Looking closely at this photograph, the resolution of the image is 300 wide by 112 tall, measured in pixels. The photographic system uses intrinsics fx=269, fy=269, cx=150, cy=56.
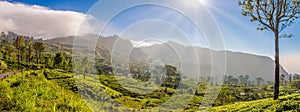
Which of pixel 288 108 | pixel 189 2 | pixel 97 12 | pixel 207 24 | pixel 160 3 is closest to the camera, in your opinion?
pixel 97 12

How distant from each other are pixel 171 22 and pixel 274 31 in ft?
39.0

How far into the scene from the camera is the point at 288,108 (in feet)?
47.2

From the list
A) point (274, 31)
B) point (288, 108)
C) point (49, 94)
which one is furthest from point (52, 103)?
point (274, 31)

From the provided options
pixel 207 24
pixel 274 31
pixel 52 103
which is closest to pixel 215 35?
pixel 207 24

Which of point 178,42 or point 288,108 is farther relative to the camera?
point 288,108

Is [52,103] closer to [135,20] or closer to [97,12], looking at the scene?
[97,12]

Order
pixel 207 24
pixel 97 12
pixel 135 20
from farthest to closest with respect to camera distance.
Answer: pixel 207 24 → pixel 135 20 → pixel 97 12

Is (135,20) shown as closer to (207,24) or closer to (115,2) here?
(115,2)

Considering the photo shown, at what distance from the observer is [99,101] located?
12.5m

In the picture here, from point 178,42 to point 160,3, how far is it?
2.11 metres

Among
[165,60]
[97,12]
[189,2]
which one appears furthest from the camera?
[165,60]

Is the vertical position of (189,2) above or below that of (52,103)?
above

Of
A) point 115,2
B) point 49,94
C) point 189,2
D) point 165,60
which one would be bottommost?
point 49,94

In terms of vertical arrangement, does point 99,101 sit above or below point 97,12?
below
